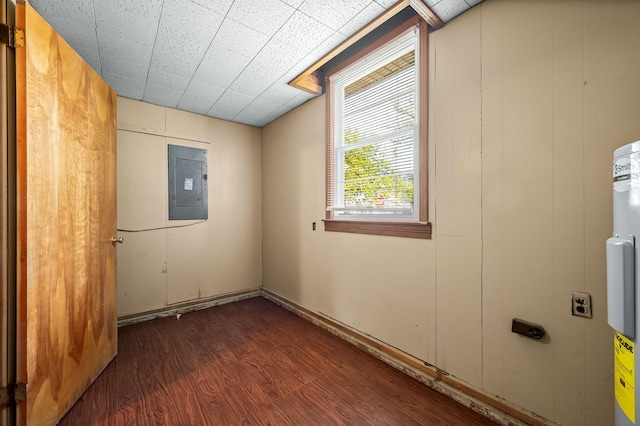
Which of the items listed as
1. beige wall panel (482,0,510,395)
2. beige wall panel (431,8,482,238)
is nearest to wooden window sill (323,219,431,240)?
beige wall panel (431,8,482,238)

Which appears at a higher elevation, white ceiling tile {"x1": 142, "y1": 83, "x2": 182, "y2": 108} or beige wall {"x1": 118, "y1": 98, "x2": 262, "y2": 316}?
white ceiling tile {"x1": 142, "y1": 83, "x2": 182, "y2": 108}

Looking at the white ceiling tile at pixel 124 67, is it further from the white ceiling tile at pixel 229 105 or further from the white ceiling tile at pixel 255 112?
the white ceiling tile at pixel 255 112

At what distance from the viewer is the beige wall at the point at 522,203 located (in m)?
1.30

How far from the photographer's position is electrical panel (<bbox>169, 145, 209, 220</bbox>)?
3.36 m

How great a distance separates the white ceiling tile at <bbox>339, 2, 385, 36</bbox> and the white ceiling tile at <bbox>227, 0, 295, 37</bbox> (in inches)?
15.8

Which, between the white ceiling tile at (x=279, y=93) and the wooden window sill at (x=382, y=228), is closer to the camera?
the wooden window sill at (x=382, y=228)

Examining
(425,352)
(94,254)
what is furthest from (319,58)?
(425,352)

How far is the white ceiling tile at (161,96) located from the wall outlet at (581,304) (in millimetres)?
3589

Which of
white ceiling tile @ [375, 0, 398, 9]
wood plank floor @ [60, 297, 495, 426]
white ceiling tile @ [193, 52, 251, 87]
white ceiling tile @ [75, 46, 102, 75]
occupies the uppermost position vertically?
white ceiling tile @ [375, 0, 398, 9]

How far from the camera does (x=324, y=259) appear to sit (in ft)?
9.72

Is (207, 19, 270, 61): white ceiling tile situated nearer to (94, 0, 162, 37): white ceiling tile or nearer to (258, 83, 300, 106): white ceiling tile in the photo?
(94, 0, 162, 37): white ceiling tile

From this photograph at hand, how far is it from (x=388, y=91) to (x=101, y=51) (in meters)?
2.30

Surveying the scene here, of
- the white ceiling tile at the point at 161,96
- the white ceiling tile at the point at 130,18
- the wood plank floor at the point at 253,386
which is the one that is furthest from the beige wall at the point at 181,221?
the white ceiling tile at the point at 130,18

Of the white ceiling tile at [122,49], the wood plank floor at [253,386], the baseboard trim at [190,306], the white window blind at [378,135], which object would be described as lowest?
the wood plank floor at [253,386]
